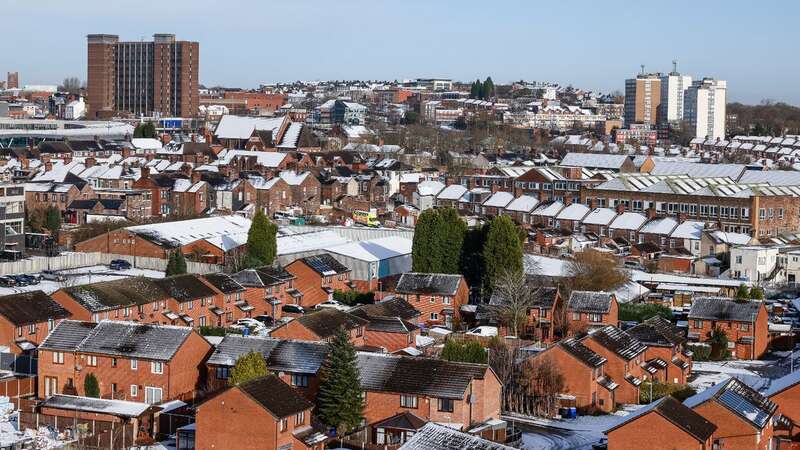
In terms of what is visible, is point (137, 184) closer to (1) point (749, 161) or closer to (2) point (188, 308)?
(2) point (188, 308)

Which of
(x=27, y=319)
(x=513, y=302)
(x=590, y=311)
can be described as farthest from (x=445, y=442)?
(x=590, y=311)

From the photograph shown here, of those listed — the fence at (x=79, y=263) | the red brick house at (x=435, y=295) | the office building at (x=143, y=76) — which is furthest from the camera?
the office building at (x=143, y=76)

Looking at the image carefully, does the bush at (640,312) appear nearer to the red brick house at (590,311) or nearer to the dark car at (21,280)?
the red brick house at (590,311)

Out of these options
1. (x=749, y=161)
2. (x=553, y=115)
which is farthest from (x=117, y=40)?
(x=749, y=161)

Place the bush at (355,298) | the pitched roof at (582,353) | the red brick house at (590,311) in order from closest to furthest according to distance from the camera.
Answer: the pitched roof at (582,353) → the red brick house at (590,311) → the bush at (355,298)

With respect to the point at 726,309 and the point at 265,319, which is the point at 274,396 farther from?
the point at 726,309

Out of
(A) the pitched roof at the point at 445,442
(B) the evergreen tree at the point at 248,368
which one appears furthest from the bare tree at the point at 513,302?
(A) the pitched roof at the point at 445,442

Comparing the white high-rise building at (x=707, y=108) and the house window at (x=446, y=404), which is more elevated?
the white high-rise building at (x=707, y=108)
